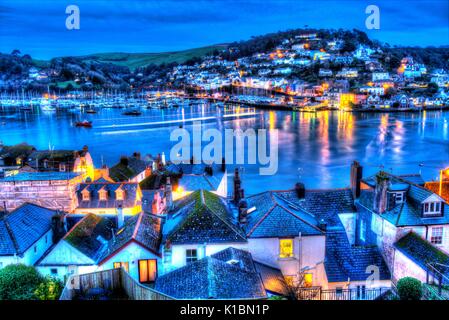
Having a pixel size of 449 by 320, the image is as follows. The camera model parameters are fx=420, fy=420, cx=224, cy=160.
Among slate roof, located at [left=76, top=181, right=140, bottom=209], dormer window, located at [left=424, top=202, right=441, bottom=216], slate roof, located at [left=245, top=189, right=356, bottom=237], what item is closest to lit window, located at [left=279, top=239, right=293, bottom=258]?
slate roof, located at [left=245, top=189, right=356, bottom=237]

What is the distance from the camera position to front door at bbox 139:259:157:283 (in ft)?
20.6

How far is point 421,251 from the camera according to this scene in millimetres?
6191

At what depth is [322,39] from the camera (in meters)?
115

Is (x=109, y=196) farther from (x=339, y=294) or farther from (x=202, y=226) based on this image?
(x=339, y=294)

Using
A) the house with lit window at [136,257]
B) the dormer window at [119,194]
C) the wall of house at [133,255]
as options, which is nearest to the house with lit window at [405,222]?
the house with lit window at [136,257]

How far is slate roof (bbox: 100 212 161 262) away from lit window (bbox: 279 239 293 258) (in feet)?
6.23

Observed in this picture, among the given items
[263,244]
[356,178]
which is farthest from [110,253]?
[356,178]

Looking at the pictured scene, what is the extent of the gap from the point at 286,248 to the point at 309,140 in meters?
29.2

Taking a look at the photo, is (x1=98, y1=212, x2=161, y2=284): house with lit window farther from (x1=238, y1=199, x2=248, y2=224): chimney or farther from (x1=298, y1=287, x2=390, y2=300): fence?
→ (x1=298, y1=287, x2=390, y2=300): fence

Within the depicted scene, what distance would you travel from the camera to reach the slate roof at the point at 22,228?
21.5ft

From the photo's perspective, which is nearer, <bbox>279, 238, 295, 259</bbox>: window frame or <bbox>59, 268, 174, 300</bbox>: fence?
<bbox>59, 268, 174, 300</bbox>: fence

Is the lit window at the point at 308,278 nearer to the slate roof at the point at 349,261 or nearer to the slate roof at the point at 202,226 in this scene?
the slate roof at the point at 349,261

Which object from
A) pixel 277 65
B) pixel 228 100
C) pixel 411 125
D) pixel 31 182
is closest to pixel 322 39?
pixel 277 65
